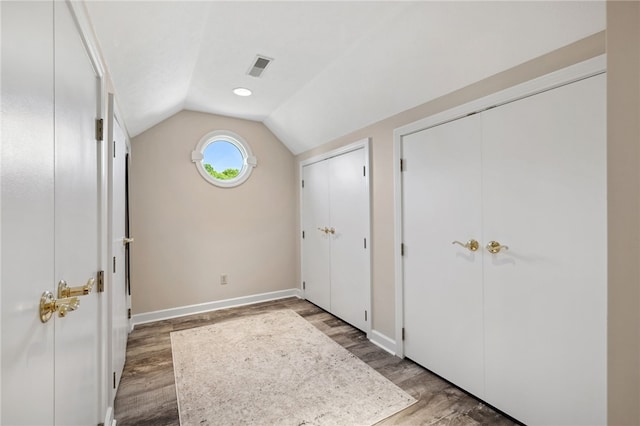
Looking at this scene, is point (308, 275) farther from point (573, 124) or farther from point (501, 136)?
point (573, 124)

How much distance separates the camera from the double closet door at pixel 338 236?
9.46ft

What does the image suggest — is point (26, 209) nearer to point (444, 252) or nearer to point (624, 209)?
point (624, 209)

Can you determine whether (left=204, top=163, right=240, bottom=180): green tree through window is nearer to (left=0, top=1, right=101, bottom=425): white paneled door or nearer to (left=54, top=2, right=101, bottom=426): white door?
(left=54, top=2, right=101, bottom=426): white door

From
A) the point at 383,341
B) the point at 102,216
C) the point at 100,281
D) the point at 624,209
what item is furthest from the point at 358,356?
the point at 624,209

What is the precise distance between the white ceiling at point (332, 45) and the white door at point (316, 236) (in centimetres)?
99

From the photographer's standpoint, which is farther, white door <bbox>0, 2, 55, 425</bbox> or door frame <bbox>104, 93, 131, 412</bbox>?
door frame <bbox>104, 93, 131, 412</bbox>

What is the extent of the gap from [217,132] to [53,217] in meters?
2.98

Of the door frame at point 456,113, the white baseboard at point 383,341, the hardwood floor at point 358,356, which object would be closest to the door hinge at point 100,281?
the hardwood floor at point 358,356

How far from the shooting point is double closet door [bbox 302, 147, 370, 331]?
2.88 meters

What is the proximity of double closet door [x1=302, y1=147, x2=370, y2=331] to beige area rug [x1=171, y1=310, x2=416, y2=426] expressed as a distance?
54 centimetres

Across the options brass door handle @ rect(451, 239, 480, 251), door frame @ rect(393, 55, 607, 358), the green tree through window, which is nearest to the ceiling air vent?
door frame @ rect(393, 55, 607, 358)

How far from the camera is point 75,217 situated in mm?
1089

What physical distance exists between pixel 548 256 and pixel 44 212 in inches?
83.4

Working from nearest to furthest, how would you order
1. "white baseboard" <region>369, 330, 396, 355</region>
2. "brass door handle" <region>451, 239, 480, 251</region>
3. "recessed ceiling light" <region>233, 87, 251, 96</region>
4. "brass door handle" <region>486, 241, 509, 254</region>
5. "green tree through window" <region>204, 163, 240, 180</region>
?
"brass door handle" <region>486, 241, 509, 254</region>, "brass door handle" <region>451, 239, 480, 251</region>, "white baseboard" <region>369, 330, 396, 355</region>, "recessed ceiling light" <region>233, 87, 251, 96</region>, "green tree through window" <region>204, 163, 240, 180</region>
